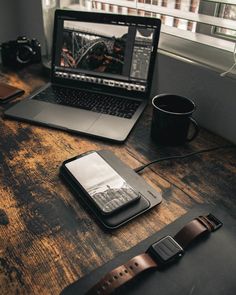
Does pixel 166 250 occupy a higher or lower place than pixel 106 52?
lower

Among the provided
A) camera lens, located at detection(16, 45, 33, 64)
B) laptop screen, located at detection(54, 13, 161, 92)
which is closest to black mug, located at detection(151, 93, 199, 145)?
laptop screen, located at detection(54, 13, 161, 92)

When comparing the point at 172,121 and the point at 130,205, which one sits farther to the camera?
the point at 172,121

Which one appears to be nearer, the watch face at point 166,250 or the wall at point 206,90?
the watch face at point 166,250

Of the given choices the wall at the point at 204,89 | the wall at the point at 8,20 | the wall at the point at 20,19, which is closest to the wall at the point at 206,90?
the wall at the point at 204,89

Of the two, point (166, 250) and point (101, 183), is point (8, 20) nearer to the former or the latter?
point (101, 183)

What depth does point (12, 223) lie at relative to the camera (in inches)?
24.6

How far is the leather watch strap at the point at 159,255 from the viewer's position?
1.59 ft

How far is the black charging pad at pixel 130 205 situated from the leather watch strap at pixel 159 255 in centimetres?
9

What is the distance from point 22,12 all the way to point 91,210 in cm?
139

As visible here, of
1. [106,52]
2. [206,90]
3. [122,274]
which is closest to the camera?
[122,274]

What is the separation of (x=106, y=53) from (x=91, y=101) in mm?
177

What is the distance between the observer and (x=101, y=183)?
0.70m

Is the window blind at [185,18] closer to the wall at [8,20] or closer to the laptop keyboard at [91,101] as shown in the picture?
the laptop keyboard at [91,101]

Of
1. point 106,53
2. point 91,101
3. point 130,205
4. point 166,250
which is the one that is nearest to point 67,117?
point 91,101
